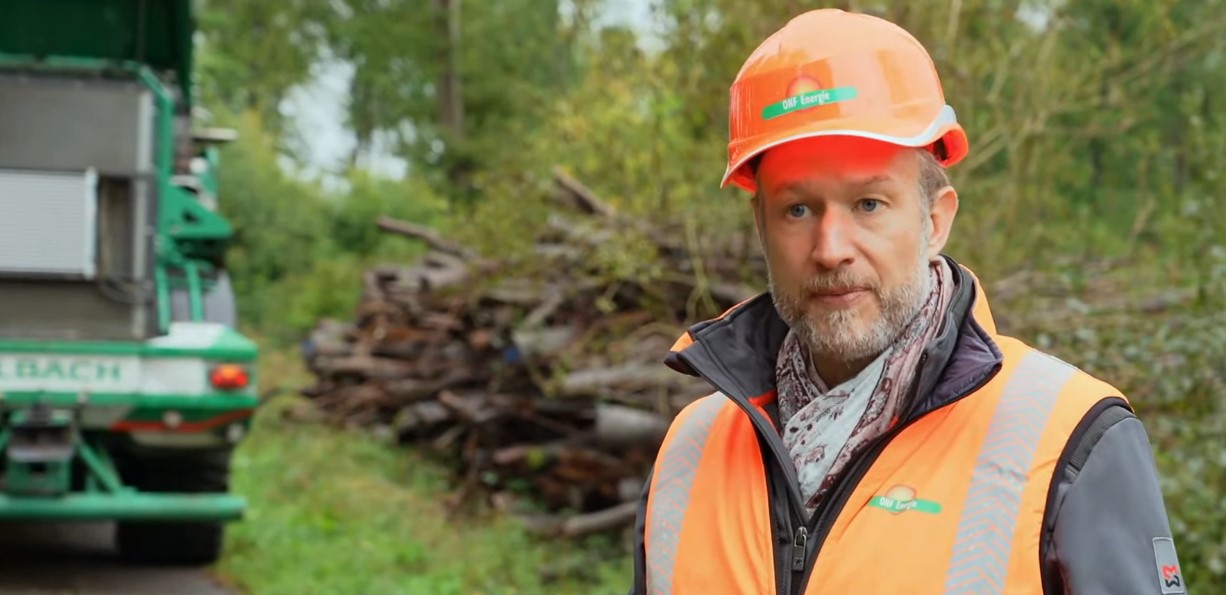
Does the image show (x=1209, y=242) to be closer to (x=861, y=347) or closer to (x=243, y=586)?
(x=861, y=347)

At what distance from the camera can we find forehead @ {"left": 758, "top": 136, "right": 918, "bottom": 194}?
2135 millimetres

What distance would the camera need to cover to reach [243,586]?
8.15 metres

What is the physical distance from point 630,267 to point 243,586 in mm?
2898

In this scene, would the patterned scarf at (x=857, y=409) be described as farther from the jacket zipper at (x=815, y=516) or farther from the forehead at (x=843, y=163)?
the forehead at (x=843, y=163)

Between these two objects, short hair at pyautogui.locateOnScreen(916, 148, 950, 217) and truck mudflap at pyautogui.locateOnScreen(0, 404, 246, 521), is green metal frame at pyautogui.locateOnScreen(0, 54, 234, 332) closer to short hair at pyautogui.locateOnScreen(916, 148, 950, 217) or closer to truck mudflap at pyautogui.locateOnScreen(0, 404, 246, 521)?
truck mudflap at pyautogui.locateOnScreen(0, 404, 246, 521)

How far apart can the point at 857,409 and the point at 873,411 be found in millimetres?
35

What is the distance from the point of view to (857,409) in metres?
2.13

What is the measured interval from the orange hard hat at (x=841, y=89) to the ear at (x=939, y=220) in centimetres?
8

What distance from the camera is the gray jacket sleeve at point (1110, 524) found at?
178 cm

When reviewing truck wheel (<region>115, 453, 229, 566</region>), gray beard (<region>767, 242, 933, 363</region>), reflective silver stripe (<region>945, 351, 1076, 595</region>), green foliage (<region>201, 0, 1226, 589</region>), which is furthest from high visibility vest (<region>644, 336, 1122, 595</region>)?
truck wheel (<region>115, 453, 229, 566</region>)

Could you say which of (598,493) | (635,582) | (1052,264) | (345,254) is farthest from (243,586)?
(345,254)

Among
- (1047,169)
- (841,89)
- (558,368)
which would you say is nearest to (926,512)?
(841,89)

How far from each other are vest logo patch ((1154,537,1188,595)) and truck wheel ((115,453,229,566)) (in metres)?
6.89

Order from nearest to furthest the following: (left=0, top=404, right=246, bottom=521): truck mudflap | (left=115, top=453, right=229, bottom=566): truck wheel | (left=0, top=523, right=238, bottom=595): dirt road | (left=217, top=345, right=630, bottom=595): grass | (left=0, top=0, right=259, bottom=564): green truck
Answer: (left=0, top=404, right=246, bottom=521): truck mudflap < (left=0, top=0, right=259, bottom=564): green truck < (left=0, top=523, right=238, bottom=595): dirt road < (left=115, top=453, right=229, bottom=566): truck wheel < (left=217, top=345, right=630, bottom=595): grass
